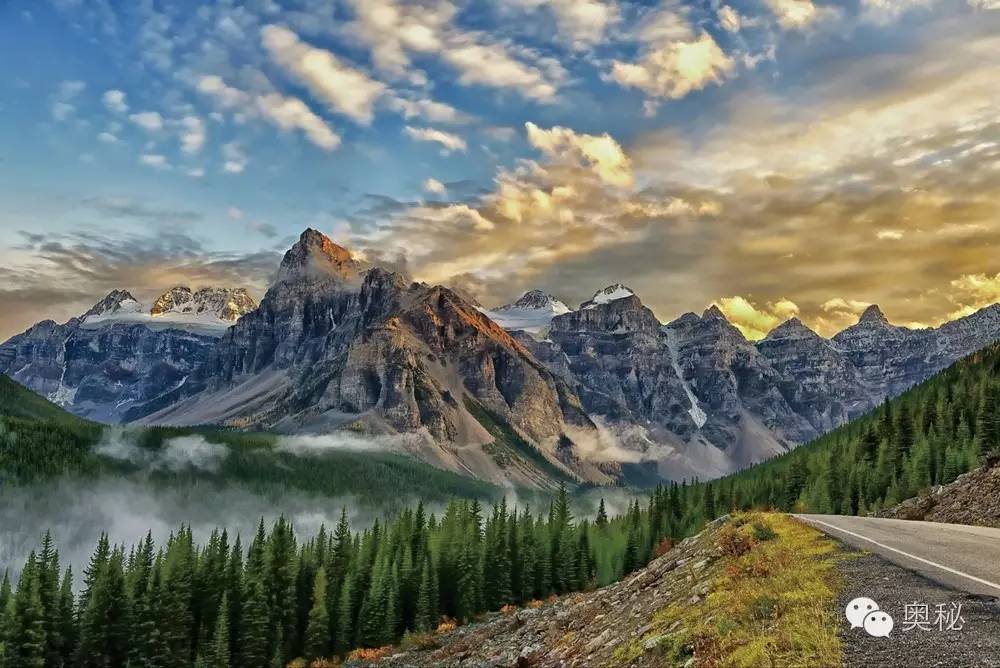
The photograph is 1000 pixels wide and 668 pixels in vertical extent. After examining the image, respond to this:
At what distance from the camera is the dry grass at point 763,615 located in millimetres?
13531

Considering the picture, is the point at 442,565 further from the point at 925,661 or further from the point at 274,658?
the point at 925,661

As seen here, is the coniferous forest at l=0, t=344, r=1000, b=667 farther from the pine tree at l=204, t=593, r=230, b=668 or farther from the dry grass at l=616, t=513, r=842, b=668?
the dry grass at l=616, t=513, r=842, b=668

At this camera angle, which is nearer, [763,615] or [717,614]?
[763,615]

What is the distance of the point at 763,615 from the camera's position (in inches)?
650

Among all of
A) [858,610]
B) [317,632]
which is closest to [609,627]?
[858,610]

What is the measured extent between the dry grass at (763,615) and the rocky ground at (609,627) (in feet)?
2.17

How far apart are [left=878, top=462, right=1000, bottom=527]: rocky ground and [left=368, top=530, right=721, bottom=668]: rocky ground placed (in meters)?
25.0

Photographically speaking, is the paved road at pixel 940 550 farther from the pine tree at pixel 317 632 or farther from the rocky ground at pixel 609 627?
the pine tree at pixel 317 632

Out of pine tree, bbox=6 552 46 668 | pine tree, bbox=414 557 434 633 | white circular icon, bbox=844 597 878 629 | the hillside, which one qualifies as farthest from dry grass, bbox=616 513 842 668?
pine tree, bbox=6 552 46 668

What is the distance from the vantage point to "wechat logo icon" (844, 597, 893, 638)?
46.9ft

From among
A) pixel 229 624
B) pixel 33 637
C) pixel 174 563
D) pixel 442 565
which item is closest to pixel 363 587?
pixel 442 565

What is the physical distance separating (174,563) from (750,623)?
119346 millimetres

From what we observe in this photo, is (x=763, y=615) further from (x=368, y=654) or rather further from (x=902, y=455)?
(x=902, y=455)

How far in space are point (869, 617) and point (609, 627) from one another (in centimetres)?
1276
